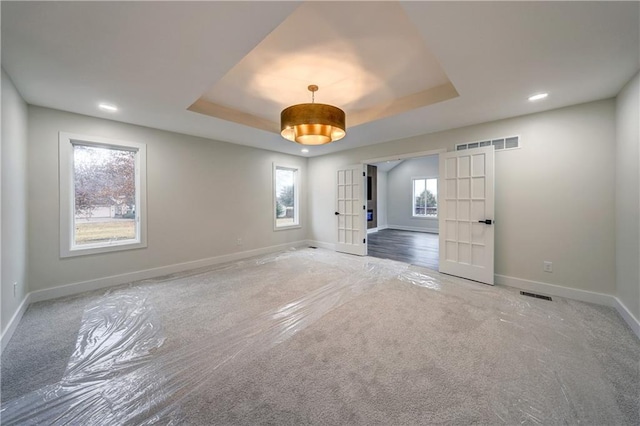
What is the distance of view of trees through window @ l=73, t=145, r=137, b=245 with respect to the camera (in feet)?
10.9

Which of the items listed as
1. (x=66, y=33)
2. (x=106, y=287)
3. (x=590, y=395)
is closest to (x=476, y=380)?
(x=590, y=395)

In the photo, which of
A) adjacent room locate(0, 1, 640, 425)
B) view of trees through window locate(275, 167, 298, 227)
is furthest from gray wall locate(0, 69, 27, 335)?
view of trees through window locate(275, 167, 298, 227)

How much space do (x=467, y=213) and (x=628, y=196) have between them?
5.08 feet

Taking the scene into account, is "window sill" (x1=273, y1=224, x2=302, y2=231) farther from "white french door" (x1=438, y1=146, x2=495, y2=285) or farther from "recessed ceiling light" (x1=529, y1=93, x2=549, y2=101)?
"recessed ceiling light" (x1=529, y1=93, x2=549, y2=101)

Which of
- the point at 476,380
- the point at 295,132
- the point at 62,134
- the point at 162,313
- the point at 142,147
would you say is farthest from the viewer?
the point at 142,147

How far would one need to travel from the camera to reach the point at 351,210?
541 centimetres

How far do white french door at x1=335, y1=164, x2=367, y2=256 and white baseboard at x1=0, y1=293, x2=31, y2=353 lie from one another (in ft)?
15.8

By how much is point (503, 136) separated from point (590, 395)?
316 centimetres

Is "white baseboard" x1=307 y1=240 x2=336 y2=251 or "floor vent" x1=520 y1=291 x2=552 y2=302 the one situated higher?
"white baseboard" x1=307 y1=240 x2=336 y2=251

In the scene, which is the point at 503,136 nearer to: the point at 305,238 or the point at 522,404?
the point at 522,404

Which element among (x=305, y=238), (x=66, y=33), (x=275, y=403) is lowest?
(x=275, y=403)

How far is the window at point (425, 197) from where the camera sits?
9164 mm

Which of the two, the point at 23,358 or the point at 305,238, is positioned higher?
the point at 305,238

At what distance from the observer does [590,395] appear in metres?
1.50
